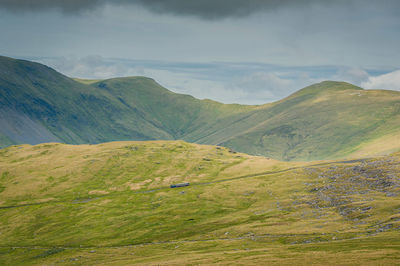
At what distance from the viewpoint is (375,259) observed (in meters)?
70.7

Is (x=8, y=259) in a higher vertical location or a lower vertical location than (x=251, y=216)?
lower

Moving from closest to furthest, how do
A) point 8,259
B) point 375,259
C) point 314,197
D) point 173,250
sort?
point 375,259 < point 173,250 < point 8,259 < point 314,197

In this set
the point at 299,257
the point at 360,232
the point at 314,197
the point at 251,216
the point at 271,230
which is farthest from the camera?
the point at 314,197

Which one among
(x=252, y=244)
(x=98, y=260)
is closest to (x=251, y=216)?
(x=252, y=244)

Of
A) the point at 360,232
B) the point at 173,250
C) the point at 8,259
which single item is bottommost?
the point at 8,259

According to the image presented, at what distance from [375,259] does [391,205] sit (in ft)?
256

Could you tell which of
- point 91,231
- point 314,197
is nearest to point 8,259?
point 91,231

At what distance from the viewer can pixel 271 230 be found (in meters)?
139

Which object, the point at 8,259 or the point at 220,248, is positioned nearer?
the point at 220,248

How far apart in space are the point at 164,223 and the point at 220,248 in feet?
228

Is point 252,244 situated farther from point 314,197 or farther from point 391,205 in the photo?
point 314,197

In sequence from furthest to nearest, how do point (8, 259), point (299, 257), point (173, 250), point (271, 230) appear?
1. point (8, 259)
2. point (271, 230)
3. point (173, 250)
4. point (299, 257)

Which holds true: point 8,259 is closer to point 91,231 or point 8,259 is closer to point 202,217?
point 91,231

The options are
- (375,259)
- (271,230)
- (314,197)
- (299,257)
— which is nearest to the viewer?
(375,259)
